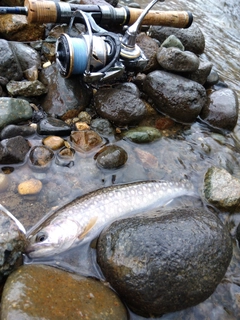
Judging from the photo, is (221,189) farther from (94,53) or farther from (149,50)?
(149,50)

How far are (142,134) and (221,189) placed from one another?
1402mm

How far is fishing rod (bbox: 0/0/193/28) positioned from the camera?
468 centimetres

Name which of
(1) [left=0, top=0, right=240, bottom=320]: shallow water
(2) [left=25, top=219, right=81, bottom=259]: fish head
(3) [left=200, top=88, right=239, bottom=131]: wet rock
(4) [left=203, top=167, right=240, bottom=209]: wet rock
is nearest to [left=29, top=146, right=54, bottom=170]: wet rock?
(1) [left=0, top=0, right=240, bottom=320]: shallow water

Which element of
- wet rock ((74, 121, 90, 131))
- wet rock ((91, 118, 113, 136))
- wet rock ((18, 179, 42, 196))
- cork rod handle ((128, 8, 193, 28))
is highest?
cork rod handle ((128, 8, 193, 28))

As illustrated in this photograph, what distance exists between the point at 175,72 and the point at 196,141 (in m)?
1.32

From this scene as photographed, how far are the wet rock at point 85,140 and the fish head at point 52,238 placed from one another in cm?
134

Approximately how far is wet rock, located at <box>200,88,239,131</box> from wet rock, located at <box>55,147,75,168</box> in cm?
248

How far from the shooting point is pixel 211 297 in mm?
3092

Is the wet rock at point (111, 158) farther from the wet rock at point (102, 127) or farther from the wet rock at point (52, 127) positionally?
the wet rock at point (52, 127)

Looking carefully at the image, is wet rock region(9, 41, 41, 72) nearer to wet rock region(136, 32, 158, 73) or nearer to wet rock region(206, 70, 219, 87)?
wet rock region(136, 32, 158, 73)

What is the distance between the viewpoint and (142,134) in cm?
466

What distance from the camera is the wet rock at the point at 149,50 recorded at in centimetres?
564

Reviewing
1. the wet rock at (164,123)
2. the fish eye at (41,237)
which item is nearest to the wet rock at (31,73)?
the wet rock at (164,123)

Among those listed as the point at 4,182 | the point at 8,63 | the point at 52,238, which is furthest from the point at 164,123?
the point at 52,238
